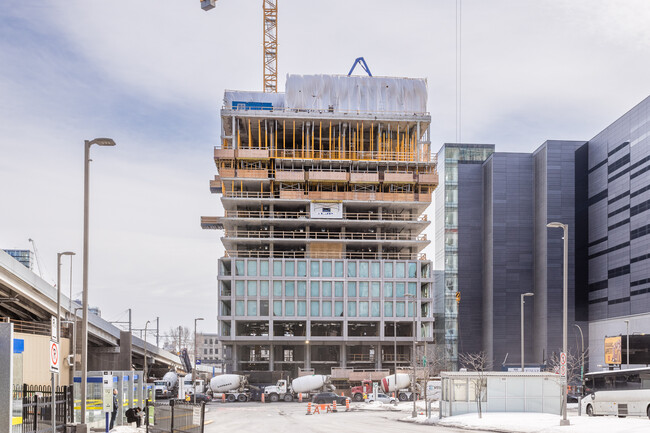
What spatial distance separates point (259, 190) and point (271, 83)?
43.7 meters

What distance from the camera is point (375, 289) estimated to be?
109m

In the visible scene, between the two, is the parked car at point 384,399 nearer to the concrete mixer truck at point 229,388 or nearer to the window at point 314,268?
the concrete mixer truck at point 229,388

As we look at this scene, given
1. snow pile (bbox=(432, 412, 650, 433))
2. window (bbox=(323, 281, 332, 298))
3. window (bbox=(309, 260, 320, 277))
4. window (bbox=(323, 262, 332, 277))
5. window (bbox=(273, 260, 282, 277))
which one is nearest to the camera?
snow pile (bbox=(432, 412, 650, 433))

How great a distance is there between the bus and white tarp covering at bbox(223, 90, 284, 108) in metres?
82.5

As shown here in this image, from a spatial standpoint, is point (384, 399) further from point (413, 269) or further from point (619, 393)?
point (619, 393)

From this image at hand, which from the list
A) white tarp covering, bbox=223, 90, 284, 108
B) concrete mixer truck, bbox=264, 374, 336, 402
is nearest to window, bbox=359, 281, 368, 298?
concrete mixer truck, bbox=264, 374, 336, 402

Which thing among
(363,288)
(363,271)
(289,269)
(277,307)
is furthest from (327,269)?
(277,307)

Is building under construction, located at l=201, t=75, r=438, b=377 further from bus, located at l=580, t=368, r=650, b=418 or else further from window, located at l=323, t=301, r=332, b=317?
bus, located at l=580, t=368, r=650, b=418

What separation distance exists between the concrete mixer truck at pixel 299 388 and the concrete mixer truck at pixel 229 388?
3149 mm

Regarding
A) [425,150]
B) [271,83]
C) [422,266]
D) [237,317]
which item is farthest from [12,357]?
[271,83]

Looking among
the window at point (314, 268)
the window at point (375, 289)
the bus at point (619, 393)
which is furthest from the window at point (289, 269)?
the bus at point (619, 393)

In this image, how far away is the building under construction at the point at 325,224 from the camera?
108 metres

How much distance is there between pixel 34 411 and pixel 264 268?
87.3 m

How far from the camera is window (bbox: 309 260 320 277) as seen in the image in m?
108
